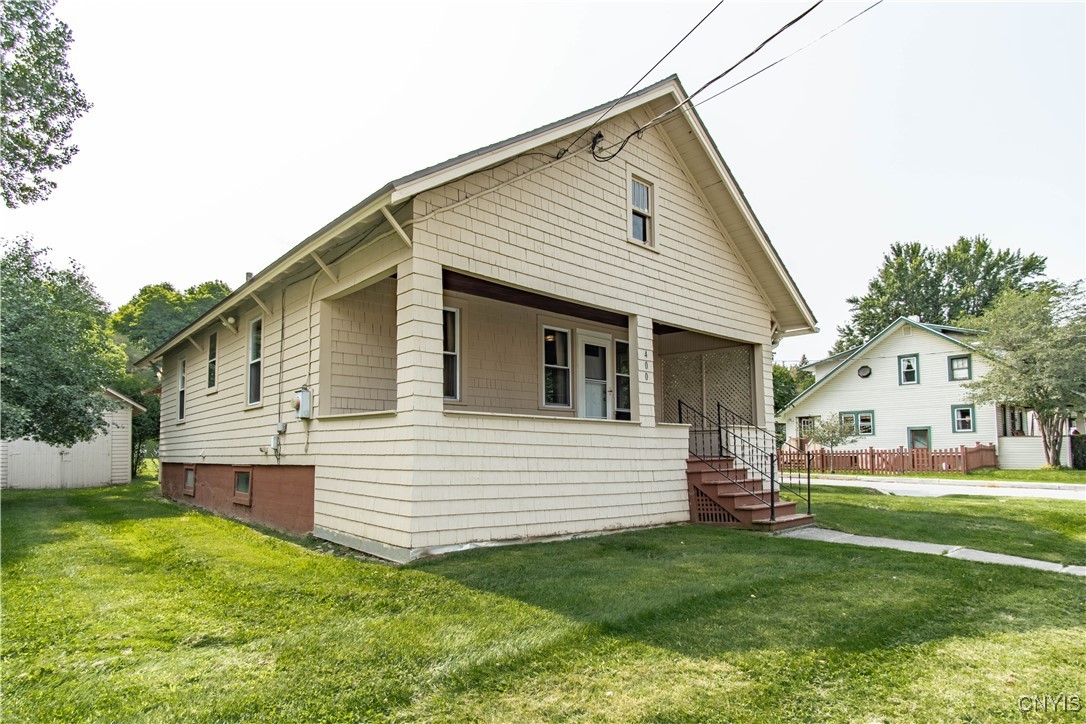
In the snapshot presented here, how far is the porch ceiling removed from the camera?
8367 mm

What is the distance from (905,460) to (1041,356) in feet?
19.5

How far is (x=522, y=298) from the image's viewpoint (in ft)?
30.9

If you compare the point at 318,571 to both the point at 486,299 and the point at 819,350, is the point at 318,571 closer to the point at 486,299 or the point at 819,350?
the point at 486,299

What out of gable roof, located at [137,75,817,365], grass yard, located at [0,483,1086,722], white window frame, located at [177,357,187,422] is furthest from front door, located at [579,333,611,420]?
white window frame, located at [177,357,187,422]

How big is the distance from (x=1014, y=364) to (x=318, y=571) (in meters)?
26.1

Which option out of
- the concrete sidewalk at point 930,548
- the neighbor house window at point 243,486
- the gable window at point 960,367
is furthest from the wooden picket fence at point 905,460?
the neighbor house window at point 243,486

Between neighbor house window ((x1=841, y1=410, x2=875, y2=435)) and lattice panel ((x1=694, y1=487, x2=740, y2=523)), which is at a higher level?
neighbor house window ((x1=841, y1=410, x2=875, y2=435))

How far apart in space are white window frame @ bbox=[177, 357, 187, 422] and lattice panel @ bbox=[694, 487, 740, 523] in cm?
1188

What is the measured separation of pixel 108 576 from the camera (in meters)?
6.00

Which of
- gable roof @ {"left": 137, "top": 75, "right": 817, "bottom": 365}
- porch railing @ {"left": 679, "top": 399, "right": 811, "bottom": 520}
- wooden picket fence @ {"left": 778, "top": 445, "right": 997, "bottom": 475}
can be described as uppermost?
gable roof @ {"left": 137, "top": 75, "right": 817, "bottom": 365}

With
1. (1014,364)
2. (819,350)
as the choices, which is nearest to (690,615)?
(1014,364)

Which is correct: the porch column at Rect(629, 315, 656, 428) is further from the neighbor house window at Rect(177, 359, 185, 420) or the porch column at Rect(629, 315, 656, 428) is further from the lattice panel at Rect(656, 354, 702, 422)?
the neighbor house window at Rect(177, 359, 185, 420)

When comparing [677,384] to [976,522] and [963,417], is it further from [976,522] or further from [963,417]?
[963,417]

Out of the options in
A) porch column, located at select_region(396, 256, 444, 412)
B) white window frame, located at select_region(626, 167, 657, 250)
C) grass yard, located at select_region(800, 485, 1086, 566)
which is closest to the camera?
porch column, located at select_region(396, 256, 444, 412)
